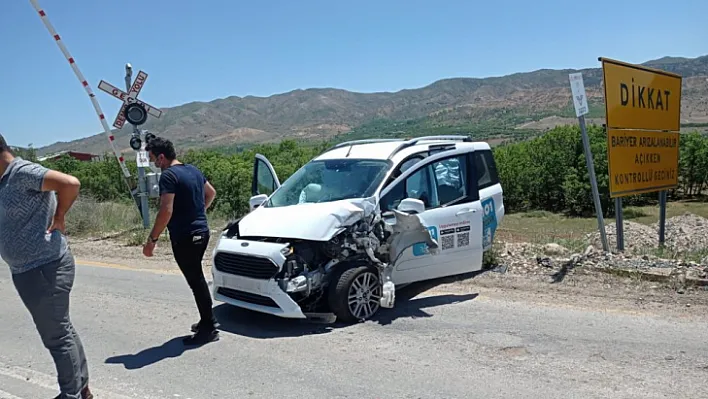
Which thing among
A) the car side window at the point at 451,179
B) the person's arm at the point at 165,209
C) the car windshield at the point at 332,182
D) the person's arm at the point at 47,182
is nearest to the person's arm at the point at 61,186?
the person's arm at the point at 47,182

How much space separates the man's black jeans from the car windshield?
5.73ft

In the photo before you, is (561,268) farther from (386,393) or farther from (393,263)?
(386,393)

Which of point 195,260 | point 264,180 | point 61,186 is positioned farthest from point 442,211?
point 61,186

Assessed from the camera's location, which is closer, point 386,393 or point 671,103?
point 386,393

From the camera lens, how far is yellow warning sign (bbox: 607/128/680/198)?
948 centimetres

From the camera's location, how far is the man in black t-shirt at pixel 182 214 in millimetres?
5590

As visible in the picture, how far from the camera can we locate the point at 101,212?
16578 millimetres

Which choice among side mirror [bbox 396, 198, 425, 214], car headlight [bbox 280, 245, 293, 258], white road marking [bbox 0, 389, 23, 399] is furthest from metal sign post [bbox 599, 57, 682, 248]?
white road marking [bbox 0, 389, 23, 399]

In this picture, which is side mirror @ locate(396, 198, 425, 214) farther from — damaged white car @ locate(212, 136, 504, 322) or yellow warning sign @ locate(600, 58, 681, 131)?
yellow warning sign @ locate(600, 58, 681, 131)

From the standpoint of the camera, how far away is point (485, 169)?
27.3 ft

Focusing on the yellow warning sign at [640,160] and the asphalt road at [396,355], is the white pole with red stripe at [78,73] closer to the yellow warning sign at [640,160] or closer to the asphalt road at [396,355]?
the asphalt road at [396,355]

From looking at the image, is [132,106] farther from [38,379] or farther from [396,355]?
[396,355]

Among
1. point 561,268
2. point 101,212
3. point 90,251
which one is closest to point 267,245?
point 561,268

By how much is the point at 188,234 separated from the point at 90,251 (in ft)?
27.0
